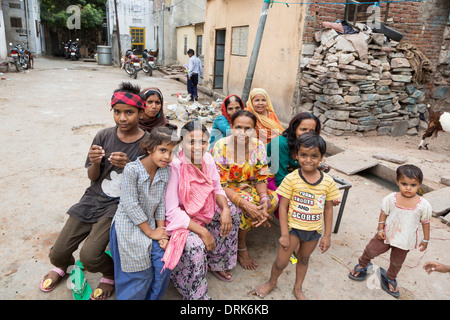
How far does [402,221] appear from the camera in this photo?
86.0 inches

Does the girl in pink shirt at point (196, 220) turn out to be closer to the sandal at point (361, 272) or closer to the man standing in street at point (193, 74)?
the sandal at point (361, 272)

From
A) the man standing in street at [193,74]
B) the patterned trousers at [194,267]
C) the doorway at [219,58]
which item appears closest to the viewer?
the patterned trousers at [194,267]

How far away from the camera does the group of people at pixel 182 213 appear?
196cm

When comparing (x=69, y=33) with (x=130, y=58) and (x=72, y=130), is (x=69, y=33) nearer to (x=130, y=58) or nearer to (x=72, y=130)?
(x=130, y=58)

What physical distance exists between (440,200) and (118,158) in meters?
3.78

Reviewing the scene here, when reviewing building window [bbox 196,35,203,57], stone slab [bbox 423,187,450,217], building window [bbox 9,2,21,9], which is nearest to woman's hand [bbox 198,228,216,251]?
stone slab [bbox 423,187,450,217]

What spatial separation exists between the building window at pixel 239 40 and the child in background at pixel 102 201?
7427 millimetres

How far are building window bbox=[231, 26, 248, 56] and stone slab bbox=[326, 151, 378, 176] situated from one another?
5.07 meters

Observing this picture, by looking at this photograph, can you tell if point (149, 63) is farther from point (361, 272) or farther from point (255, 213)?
point (361, 272)

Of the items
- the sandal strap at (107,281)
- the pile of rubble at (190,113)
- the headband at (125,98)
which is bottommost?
the sandal strap at (107,281)

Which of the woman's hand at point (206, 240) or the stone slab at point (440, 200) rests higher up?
the woman's hand at point (206, 240)

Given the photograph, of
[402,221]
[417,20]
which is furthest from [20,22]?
[402,221]

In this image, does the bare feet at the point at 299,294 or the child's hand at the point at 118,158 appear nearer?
the child's hand at the point at 118,158

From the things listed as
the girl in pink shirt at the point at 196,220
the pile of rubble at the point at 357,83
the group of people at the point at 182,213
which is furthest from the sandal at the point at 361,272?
the pile of rubble at the point at 357,83
